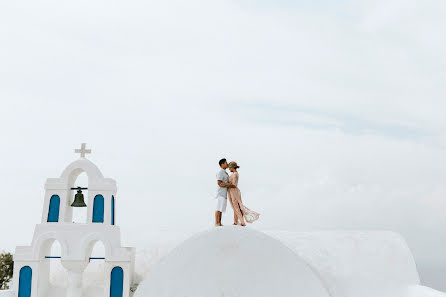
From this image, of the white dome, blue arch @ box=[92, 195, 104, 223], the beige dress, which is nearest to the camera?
the white dome

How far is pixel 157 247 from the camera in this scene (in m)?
16.1

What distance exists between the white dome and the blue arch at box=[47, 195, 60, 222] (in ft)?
15.2

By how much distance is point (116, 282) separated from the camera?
46.2 ft

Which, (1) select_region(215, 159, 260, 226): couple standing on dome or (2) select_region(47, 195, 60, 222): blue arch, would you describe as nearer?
(1) select_region(215, 159, 260, 226): couple standing on dome

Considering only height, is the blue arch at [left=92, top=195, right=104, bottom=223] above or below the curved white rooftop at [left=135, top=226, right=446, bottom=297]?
above

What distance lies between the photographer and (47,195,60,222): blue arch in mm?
14477

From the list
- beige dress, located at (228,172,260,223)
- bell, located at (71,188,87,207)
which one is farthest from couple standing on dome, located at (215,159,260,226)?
bell, located at (71,188,87,207)

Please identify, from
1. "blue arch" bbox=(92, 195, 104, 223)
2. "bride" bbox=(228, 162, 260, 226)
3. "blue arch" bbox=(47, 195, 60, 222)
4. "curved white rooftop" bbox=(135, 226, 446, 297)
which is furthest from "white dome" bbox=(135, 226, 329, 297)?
"blue arch" bbox=(47, 195, 60, 222)

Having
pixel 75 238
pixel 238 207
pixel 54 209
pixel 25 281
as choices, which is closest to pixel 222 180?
pixel 238 207

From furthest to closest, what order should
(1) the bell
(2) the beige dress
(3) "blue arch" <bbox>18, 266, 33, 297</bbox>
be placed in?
(1) the bell, (3) "blue arch" <bbox>18, 266, 33, 297</bbox>, (2) the beige dress

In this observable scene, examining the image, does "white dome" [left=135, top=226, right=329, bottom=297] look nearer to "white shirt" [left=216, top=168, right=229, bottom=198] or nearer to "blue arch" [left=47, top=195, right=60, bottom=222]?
"white shirt" [left=216, top=168, right=229, bottom=198]

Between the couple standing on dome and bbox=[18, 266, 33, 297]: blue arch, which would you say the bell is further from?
the couple standing on dome

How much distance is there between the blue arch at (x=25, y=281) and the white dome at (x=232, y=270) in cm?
470

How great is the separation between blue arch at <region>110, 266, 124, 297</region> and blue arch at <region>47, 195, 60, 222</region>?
6.79 feet
